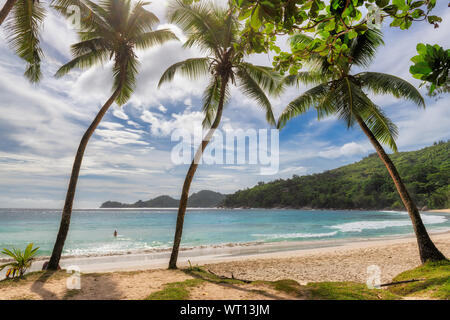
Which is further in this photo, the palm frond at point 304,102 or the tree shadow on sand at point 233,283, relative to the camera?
the palm frond at point 304,102

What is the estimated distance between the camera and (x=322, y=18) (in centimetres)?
198

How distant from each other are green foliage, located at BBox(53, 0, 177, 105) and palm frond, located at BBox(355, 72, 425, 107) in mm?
7183

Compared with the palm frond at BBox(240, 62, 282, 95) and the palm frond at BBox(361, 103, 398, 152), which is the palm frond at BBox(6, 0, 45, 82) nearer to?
the palm frond at BBox(240, 62, 282, 95)

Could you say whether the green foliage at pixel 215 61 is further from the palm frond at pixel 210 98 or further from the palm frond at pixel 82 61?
the palm frond at pixel 82 61

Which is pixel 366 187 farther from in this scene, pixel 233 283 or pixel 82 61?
pixel 82 61

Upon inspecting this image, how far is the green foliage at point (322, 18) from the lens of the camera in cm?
156

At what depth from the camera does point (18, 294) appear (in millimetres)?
4637

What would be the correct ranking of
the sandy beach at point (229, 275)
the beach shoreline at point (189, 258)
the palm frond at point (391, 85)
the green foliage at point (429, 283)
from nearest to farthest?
the green foliage at point (429, 283) → the sandy beach at point (229, 275) → the palm frond at point (391, 85) → the beach shoreline at point (189, 258)

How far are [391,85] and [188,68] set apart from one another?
6.93m

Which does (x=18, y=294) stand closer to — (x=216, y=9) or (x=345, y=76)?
(x=216, y=9)

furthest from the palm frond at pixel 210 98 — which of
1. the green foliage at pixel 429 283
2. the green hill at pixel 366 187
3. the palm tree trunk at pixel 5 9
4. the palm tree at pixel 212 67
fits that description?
the green hill at pixel 366 187

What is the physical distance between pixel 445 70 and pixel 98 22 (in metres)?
9.53

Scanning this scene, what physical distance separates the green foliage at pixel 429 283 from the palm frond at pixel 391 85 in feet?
15.9
